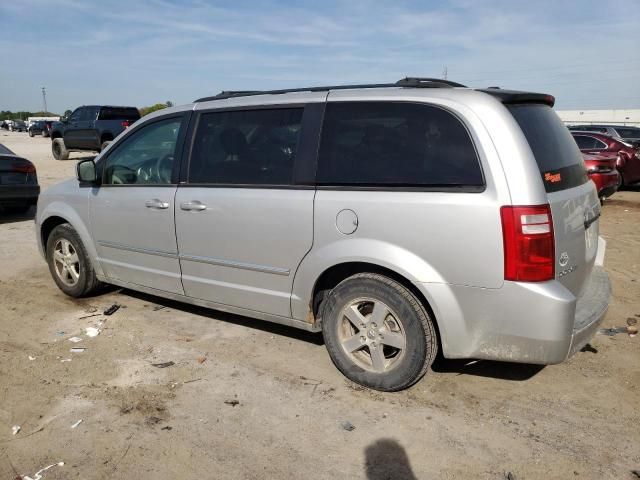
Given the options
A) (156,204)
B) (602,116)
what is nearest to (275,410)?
(156,204)

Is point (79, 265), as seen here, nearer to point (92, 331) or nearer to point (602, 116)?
point (92, 331)

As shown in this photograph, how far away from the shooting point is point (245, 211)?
13.0 ft

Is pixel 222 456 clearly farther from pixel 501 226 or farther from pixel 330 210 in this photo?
pixel 501 226

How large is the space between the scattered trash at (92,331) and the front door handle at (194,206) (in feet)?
4.36

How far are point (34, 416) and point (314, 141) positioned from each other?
2.40 metres

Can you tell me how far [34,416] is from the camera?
Answer: 11.1ft

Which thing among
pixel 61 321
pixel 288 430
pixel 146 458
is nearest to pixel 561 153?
pixel 288 430

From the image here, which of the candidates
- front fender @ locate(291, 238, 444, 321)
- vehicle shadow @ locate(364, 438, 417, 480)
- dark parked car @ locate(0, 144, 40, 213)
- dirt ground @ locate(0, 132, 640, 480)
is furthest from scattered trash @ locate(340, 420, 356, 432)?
dark parked car @ locate(0, 144, 40, 213)

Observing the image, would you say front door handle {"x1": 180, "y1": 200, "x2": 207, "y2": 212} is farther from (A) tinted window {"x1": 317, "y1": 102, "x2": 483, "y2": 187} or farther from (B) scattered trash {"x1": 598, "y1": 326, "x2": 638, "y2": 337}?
(B) scattered trash {"x1": 598, "y1": 326, "x2": 638, "y2": 337}

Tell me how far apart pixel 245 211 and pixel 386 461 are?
1896mm

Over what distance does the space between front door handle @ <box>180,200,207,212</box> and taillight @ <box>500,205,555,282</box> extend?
2185 mm

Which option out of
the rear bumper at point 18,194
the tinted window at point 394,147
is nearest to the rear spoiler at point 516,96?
the tinted window at point 394,147

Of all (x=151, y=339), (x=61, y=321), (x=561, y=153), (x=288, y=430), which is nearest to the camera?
(x=288, y=430)

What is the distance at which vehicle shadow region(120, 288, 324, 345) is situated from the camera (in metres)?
4.59
